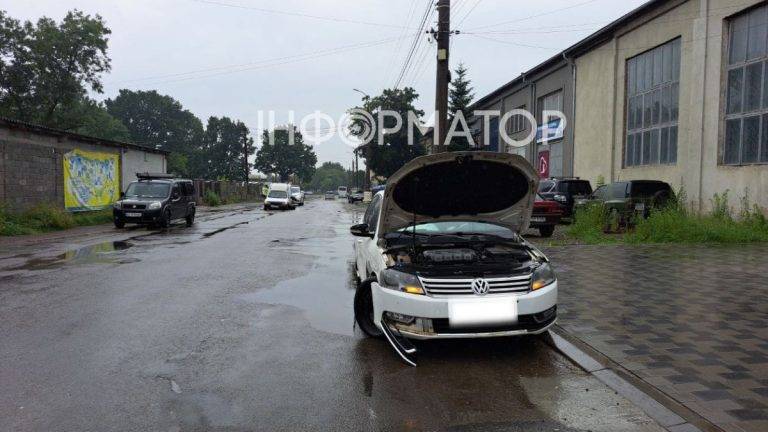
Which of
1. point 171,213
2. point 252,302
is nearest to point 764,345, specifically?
point 252,302

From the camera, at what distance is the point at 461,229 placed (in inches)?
231

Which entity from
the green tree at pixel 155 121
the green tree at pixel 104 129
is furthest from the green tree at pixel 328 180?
the green tree at pixel 104 129

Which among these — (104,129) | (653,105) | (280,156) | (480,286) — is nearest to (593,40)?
(653,105)

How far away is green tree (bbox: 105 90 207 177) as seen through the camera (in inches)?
3974

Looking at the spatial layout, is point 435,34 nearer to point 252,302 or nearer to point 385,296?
point 252,302

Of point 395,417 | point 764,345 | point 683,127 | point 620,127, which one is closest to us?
point 395,417

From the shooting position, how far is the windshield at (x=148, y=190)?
19.7 meters

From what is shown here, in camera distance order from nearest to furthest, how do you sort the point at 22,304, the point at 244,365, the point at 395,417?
the point at 395,417 → the point at 244,365 → the point at 22,304

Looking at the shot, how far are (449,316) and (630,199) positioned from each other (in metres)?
13.0

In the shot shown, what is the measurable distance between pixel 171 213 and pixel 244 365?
16453mm

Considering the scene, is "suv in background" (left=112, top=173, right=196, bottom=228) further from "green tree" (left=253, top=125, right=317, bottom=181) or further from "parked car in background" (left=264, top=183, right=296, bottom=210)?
"green tree" (left=253, top=125, right=317, bottom=181)

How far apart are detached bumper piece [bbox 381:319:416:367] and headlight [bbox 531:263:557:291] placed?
46.3 inches

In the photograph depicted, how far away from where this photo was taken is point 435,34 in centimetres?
1471

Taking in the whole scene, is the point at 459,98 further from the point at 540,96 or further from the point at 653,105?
the point at 653,105
